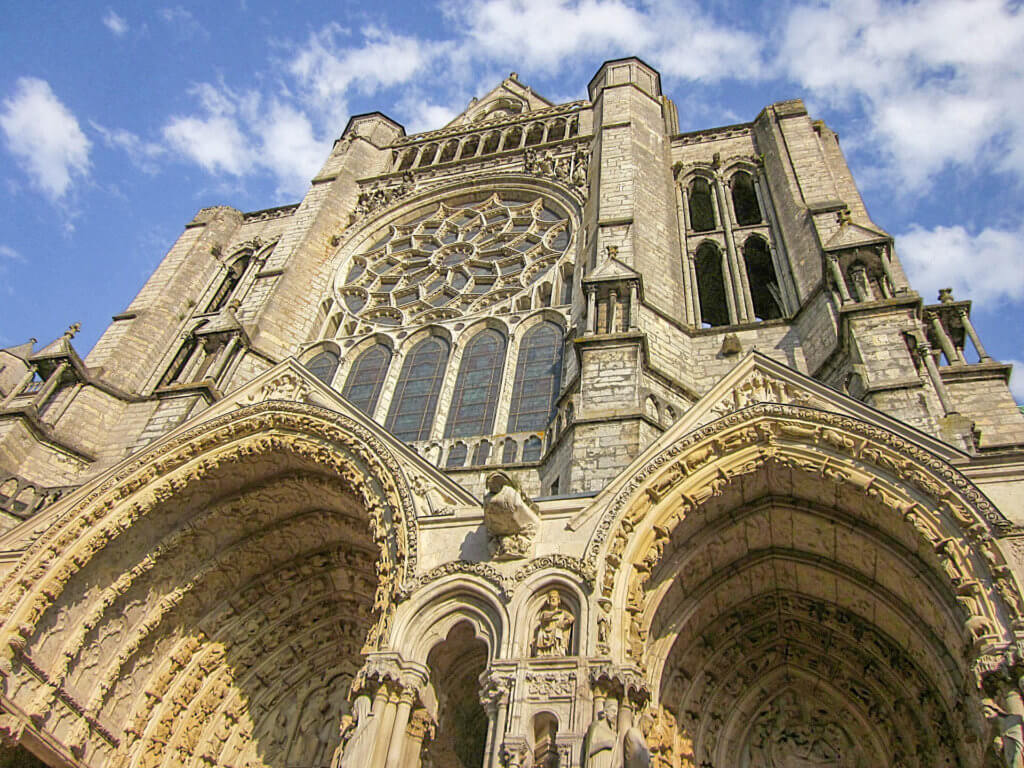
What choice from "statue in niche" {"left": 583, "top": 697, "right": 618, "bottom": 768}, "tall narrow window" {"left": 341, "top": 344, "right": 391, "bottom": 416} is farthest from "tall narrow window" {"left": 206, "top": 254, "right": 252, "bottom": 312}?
"statue in niche" {"left": 583, "top": 697, "right": 618, "bottom": 768}

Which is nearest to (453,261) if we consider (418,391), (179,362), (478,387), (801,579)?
(418,391)

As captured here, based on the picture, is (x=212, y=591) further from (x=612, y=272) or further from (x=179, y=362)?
(x=179, y=362)

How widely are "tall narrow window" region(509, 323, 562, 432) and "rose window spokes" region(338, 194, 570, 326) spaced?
1.55 metres

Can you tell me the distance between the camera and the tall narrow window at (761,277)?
14.3 m

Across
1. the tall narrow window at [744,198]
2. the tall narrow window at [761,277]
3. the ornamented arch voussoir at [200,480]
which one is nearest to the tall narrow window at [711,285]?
the tall narrow window at [761,277]

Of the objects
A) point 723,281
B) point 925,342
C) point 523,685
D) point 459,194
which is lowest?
point 523,685

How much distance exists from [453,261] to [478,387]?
4635mm

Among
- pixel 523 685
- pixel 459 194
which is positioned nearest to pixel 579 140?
pixel 459 194

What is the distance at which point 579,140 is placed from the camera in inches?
715

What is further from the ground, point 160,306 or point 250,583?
point 160,306

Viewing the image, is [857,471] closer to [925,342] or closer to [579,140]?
[925,342]

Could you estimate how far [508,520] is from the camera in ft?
22.0

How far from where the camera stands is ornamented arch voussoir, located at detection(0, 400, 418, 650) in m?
7.53

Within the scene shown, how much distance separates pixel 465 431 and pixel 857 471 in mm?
5900
